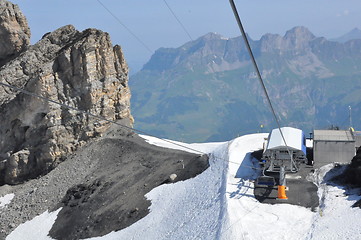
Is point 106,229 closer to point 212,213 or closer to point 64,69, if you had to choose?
point 212,213

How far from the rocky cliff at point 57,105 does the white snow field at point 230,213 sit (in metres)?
16.2

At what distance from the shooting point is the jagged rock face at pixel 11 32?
86250 millimetres

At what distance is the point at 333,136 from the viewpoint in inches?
2173

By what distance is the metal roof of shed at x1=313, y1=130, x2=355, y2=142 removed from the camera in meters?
53.9

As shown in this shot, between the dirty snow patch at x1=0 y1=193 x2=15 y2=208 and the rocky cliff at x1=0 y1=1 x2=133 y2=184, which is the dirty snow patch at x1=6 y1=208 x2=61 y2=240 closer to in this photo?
the dirty snow patch at x1=0 y1=193 x2=15 y2=208

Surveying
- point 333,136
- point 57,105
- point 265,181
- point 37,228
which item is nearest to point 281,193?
point 265,181

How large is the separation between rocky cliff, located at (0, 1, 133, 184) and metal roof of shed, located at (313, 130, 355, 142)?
3761 cm

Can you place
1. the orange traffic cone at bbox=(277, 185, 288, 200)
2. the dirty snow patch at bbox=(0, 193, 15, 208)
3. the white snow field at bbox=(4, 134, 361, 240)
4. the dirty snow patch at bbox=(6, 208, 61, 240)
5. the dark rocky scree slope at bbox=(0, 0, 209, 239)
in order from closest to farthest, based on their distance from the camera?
the white snow field at bbox=(4, 134, 361, 240)
the orange traffic cone at bbox=(277, 185, 288, 200)
the dirty snow patch at bbox=(6, 208, 61, 240)
the dark rocky scree slope at bbox=(0, 0, 209, 239)
the dirty snow patch at bbox=(0, 193, 15, 208)

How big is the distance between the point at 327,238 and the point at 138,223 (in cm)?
2247

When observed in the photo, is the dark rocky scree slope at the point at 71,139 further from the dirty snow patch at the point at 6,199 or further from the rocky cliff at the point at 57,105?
the dirty snow patch at the point at 6,199

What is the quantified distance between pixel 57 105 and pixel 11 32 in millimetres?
23429

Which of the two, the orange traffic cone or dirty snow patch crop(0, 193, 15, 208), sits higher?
the orange traffic cone

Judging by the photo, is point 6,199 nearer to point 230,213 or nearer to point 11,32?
point 11,32

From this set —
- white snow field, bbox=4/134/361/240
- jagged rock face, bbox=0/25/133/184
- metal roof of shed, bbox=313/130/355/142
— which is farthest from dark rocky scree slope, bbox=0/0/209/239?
metal roof of shed, bbox=313/130/355/142
